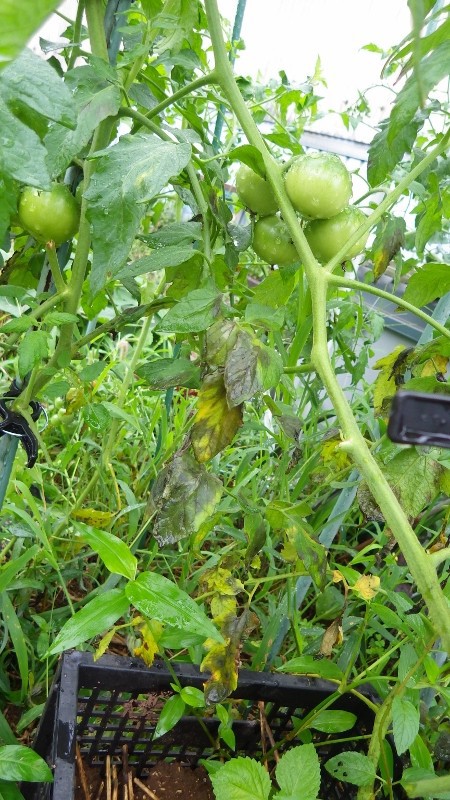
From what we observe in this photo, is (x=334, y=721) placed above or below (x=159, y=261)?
below

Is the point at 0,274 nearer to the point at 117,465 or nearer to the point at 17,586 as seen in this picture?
the point at 17,586

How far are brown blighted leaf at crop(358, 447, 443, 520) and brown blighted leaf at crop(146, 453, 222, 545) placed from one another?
16 centimetres

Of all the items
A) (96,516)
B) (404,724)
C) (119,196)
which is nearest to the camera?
(119,196)

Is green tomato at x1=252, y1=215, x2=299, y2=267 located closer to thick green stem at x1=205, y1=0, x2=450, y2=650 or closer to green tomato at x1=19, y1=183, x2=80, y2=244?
thick green stem at x1=205, y1=0, x2=450, y2=650

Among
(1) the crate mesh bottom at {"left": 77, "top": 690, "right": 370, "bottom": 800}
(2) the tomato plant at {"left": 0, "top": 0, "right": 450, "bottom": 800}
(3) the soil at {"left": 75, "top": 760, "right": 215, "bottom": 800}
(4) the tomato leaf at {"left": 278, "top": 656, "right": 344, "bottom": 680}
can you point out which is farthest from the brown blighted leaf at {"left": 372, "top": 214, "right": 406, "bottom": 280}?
(3) the soil at {"left": 75, "top": 760, "right": 215, "bottom": 800}

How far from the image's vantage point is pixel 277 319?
0.60 metres

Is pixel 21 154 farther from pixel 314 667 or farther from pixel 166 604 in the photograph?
pixel 314 667

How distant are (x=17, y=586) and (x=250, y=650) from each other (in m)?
0.38

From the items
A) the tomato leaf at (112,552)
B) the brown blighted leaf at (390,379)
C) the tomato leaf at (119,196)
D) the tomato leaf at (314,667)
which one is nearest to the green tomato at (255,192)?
the tomato leaf at (119,196)

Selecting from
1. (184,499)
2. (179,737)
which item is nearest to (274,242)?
(184,499)

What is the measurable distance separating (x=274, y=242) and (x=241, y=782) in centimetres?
53

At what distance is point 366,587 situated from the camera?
74 cm

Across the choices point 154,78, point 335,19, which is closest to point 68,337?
point 154,78

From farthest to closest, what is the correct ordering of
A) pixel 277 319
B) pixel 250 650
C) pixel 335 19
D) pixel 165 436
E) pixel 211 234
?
pixel 335 19 < pixel 165 436 < pixel 250 650 < pixel 211 234 < pixel 277 319
